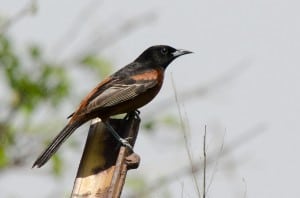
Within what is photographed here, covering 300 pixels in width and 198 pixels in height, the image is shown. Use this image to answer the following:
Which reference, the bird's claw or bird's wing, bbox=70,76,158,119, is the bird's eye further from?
the bird's claw

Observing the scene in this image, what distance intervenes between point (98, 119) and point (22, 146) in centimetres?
307

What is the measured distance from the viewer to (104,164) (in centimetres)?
609

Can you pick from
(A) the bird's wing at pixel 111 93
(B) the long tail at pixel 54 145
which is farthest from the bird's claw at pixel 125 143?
(A) the bird's wing at pixel 111 93

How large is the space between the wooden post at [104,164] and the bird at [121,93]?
35 centimetres

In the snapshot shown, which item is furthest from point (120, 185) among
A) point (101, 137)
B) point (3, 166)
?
point (3, 166)

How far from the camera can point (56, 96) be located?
10.2 metres

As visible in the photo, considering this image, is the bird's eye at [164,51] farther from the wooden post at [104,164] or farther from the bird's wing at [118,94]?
the wooden post at [104,164]

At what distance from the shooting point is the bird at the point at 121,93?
7.56 m

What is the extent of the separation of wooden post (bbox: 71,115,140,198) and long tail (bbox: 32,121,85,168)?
2.64 feet

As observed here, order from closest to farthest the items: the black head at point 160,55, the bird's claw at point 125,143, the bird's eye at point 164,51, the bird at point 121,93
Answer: the bird's claw at point 125,143 → the bird at point 121,93 → the black head at point 160,55 → the bird's eye at point 164,51

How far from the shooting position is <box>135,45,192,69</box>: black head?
8.85 m

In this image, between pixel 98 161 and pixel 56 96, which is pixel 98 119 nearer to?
pixel 98 161

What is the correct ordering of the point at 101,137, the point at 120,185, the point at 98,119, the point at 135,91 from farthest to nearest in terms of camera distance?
the point at 135,91 < the point at 98,119 < the point at 101,137 < the point at 120,185

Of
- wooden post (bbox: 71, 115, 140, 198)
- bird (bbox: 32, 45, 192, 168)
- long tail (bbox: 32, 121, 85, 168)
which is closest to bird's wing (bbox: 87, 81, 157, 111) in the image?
bird (bbox: 32, 45, 192, 168)
